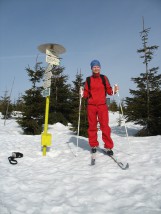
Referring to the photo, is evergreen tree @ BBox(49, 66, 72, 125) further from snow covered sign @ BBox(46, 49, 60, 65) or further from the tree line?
snow covered sign @ BBox(46, 49, 60, 65)

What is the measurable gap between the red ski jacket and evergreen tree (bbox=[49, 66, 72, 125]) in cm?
1393

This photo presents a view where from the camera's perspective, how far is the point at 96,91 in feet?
19.8

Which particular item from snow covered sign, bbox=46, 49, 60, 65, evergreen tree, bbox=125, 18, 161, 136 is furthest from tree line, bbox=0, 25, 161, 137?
snow covered sign, bbox=46, 49, 60, 65

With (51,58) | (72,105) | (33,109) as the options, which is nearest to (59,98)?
(72,105)

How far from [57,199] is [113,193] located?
36.5 inches

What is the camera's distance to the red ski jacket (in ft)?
19.6

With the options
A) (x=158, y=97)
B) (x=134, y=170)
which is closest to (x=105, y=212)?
(x=134, y=170)

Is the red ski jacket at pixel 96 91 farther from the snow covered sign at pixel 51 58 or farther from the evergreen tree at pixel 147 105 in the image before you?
the evergreen tree at pixel 147 105

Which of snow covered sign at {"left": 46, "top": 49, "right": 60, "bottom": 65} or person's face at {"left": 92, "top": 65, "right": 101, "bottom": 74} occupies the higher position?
snow covered sign at {"left": 46, "top": 49, "right": 60, "bottom": 65}

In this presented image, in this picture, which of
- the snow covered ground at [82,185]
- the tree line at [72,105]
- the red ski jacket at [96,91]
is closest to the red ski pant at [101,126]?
the red ski jacket at [96,91]

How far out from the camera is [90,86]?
611 cm

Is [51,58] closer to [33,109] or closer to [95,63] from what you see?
[95,63]

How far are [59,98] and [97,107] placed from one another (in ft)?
49.7

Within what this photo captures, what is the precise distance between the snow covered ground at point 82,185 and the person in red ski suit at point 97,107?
1.59 ft
